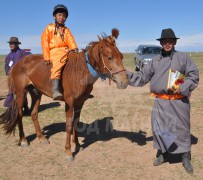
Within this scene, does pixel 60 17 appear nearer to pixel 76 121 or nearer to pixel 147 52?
Answer: pixel 76 121

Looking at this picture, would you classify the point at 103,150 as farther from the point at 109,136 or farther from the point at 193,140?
the point at 193,140

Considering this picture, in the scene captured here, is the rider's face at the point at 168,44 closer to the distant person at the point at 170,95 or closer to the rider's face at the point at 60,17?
the distant person at the point at 170,95

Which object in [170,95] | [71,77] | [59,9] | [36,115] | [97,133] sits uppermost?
[59,9]

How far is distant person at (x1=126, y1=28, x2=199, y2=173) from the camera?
4.16m

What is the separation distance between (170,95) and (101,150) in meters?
1.90

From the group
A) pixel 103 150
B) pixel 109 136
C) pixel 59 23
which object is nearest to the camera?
pixel 59 23

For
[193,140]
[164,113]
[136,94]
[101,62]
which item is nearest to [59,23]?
[101,62]

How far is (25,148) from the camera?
5.65 meters

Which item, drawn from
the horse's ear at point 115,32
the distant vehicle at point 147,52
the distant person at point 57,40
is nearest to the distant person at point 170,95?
the horse's ear at point 115,32

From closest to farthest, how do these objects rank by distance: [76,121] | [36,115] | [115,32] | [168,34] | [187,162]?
[168,34] < [115,32] < [187,162] < [76,121] < [36,115]

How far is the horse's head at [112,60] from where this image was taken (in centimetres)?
423

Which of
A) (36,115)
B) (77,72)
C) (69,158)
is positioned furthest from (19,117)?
(77,72)

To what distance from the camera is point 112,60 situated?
4297mm

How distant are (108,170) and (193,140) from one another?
2.22 meters
